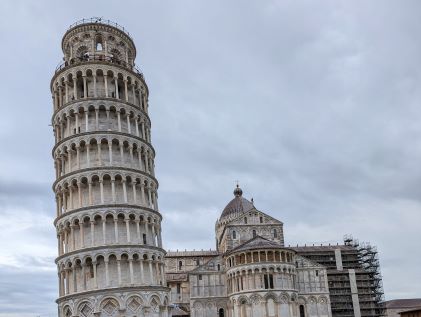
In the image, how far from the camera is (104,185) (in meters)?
39.1

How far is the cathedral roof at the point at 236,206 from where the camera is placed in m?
75.8

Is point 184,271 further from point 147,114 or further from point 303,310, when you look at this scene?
point 147,114

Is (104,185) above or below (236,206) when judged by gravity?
below

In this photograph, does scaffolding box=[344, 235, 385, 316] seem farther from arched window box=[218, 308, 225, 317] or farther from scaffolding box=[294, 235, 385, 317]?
arched window box=[218, 308, 225, 317]

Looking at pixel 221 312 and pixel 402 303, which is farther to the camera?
pixel 402 303

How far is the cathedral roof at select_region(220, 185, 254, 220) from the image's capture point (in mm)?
75812

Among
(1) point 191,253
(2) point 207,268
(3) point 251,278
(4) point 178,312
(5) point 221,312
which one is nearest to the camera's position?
(3) point 251,278

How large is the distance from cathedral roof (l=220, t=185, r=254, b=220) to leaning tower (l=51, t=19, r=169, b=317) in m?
34.1

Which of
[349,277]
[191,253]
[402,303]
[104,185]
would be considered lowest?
[402,303]

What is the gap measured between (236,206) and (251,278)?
17.3m

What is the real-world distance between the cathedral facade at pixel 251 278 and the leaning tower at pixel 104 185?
23.2 metres

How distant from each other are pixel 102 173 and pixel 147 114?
27.2 ft

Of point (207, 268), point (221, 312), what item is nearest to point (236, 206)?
point (207, 268)

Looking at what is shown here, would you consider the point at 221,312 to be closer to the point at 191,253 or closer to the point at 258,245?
the point at 258,245
